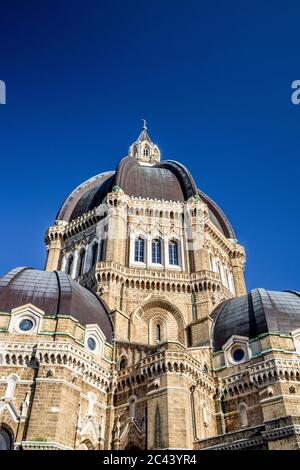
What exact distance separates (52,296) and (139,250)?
43.7 feet

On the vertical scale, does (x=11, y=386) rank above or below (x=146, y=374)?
below

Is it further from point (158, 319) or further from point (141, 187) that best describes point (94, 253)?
point (158, 319)

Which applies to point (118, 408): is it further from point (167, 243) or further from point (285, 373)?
point (167, 243)

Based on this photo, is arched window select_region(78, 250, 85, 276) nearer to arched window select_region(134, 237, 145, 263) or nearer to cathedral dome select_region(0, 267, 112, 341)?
arched window select_region(134, 237, 145, 263)

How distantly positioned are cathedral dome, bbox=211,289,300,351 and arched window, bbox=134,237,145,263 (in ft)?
31.7

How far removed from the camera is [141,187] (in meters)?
49.4

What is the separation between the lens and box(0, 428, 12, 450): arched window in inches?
1030

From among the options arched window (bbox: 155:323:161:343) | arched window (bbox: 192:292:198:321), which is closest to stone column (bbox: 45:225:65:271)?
arched window (bbox: 155:323:161:343)

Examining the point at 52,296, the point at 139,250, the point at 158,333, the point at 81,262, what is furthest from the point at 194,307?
the point at 81,262

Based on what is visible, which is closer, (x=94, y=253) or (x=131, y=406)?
(x=131, y=406)

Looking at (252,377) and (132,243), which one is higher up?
(132,243)
